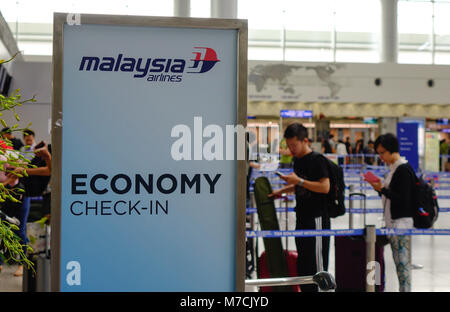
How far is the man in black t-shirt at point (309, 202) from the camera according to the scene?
4.23 metres

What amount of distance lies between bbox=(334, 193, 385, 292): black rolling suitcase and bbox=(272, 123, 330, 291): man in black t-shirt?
2.27ft

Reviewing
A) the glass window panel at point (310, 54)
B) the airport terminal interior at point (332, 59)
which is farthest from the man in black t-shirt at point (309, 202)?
the glass window panel at point (310, 54)

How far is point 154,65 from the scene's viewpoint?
1724 millimetres

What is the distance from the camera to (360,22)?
26312 millimetres

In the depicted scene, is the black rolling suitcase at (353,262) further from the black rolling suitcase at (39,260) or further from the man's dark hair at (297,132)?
the black rolling suitcase at (39,260)

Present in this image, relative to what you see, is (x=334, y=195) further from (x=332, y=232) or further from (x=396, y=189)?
(x=396, y=189)

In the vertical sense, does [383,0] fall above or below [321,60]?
above

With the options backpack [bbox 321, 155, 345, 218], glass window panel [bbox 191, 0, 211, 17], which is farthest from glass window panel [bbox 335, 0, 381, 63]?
backpack [bbox 321, 155, 345, 218]

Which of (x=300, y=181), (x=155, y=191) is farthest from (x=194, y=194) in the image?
(x=300, y=181)

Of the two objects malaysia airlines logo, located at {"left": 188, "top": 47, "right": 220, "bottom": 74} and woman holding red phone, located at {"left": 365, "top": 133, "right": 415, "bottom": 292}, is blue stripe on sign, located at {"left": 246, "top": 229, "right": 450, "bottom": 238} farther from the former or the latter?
malaysia airlines logo, located at {"left": 188, "top": 47, "right": 220, "bottom": 74}

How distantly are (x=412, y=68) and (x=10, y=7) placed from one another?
1815cm
